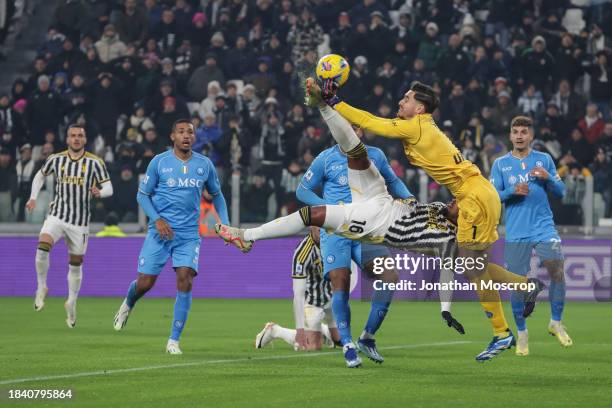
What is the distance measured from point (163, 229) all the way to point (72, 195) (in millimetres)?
4600

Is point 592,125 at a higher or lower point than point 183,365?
higher

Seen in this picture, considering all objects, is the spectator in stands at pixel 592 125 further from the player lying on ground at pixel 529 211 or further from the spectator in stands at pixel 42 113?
the player lying on ground at pixel 529 211

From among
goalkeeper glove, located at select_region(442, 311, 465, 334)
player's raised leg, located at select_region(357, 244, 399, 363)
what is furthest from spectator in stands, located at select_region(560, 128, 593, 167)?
goalkeeper glove, located at select_region(442, 311, 465, 334)

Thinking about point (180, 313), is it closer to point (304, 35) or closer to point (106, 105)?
point (106, 105)

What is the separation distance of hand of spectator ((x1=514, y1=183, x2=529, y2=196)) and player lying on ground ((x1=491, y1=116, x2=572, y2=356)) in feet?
0.12

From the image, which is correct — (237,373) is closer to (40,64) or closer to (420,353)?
(420,353)

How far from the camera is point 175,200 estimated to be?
13.2 meters

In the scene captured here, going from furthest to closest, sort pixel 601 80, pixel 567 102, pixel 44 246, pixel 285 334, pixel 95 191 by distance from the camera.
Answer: pixel 601 80 < pixel 567 102 < pixel 44 246 < pixel 95 191 < pixel 285 334

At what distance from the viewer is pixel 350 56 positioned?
84.4 feet

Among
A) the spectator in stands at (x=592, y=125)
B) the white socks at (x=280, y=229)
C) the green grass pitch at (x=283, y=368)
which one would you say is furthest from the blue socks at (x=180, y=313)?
the spectator in stands at (x=592, y=125)

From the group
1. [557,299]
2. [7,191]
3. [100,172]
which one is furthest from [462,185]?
[7,191]

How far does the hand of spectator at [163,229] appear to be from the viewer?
12922 mm

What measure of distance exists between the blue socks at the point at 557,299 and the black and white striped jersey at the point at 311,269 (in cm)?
240

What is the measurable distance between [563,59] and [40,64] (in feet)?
35.0
